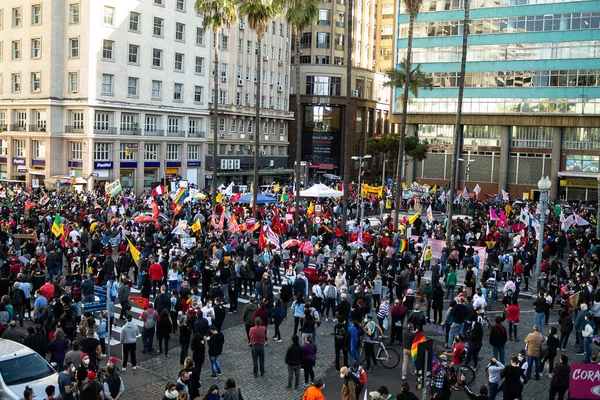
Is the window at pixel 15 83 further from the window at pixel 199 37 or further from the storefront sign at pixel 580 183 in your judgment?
the storefront sign at pixel 580 183

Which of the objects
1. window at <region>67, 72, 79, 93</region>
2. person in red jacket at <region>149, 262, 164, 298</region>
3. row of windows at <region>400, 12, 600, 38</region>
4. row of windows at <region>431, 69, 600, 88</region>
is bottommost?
person in red jacket at <region>149, 262, 164, 298</region>

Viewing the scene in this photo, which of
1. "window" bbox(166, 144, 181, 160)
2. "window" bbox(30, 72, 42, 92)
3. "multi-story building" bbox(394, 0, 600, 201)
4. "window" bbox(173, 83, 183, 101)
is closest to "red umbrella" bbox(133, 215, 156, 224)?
"window" bbox(30, 72, 42, 92)

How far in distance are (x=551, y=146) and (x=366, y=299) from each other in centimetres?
5377

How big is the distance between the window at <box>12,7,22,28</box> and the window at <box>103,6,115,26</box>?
30.8 ft

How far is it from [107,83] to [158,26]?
31.7 feet

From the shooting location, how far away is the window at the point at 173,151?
220 ft

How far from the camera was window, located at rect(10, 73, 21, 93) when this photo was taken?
6153 cm

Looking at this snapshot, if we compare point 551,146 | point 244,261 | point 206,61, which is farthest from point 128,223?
point 551,146

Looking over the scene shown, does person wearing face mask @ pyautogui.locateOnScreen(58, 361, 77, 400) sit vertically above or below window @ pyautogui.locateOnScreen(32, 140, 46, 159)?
below

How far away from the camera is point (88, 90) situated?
5744 cm

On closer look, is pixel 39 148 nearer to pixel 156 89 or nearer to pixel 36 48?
pixel 36 48

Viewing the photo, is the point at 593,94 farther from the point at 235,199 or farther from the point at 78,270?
the point at 78,270

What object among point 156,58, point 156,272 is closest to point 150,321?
point 156,272

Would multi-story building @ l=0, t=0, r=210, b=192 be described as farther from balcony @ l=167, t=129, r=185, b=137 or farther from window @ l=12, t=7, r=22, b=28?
balcony @ l=167, t=129, r=185, b=137
